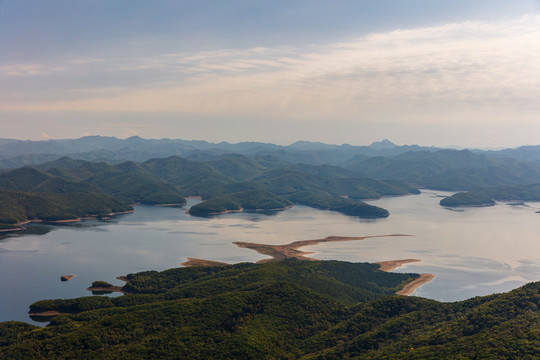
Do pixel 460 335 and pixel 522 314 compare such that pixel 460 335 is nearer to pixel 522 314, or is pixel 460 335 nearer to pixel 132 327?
pixel 522 314

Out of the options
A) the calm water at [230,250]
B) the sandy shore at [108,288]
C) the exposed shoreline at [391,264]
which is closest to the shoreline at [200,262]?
the calm water at [230,250]

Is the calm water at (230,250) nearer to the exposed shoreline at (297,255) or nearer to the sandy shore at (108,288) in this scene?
the sandy shore at (108,288)

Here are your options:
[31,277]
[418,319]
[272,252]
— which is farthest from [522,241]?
[31,277]

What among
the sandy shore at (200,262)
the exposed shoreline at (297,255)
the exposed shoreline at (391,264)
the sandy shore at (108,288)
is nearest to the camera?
the sandy shore at (108,288)

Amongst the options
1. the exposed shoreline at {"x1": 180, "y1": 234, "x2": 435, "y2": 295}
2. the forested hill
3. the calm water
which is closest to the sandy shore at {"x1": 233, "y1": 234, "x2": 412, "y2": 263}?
the exposed shoreline at {"x1": 180, "y1": 234, "x2": 435, "y2": 295}

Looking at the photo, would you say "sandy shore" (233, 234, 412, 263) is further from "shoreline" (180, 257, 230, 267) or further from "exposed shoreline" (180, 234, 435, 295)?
"shoreline" (180, 257, 230, 267)

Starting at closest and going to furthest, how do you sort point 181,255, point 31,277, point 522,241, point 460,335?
point 460,335
point 31,277
point 181,255
point 522,241

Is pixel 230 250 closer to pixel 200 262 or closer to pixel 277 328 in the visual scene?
pixel 200 262
